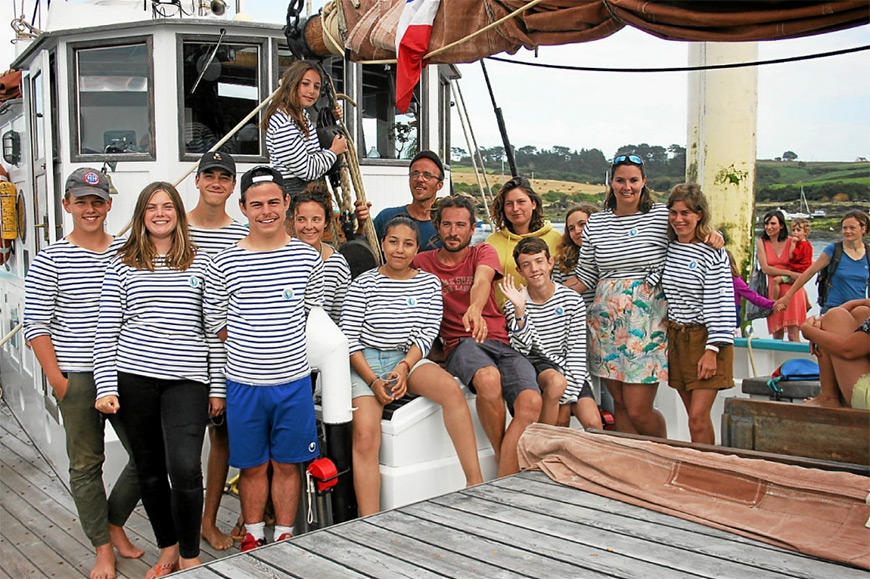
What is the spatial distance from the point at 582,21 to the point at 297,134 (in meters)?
1.95

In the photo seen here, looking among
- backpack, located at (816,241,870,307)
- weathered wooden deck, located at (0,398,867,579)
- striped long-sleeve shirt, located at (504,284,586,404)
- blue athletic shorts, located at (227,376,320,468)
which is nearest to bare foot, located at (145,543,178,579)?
blue athletic shorts, located at (227,376,320,468)

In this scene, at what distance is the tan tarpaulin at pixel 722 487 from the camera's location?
2.80m

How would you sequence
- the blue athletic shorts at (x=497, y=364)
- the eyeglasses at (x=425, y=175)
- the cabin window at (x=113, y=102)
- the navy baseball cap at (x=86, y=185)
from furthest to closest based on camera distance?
the cabin window at (x=113, y=102) < the eyeglasses at (x=425, y=175) < the blue athletic shorts at (x=497, y=364) < the navy baseball cap at (x=86, y=185)

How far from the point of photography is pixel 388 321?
4023 mm

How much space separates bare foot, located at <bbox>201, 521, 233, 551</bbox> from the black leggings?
457 millimetres

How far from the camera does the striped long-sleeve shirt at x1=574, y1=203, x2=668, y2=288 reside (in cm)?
423

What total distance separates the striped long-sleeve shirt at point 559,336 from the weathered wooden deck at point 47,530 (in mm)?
1698

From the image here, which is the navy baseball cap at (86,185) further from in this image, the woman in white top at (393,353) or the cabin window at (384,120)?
the cabin window at (384,120)

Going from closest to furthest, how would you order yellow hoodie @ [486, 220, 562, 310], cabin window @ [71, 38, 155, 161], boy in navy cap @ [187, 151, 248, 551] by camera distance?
boy in navy cap @ [187, 151, 248, 551] → yellow hoodie @ [486, 220, 562, 310] → cabin window @ [71, 38, 155, 161]

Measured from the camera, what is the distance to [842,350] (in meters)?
3.94

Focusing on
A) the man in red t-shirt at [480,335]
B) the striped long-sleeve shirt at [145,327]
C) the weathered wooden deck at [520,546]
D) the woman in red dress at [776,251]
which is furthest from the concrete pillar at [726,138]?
the striped long-sleeve shirt at [145,327]

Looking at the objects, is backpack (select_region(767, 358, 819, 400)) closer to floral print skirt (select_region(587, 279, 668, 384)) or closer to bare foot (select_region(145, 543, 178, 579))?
floral print skirt (select_region(587, 279, 668, 384))

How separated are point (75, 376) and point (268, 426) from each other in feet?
2.76

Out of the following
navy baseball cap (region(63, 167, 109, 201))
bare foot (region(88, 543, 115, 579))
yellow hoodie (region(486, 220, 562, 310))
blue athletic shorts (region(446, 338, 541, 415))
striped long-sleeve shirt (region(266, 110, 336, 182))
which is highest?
striped long-sleeve shirt (region(266, 110, 336, 182))
